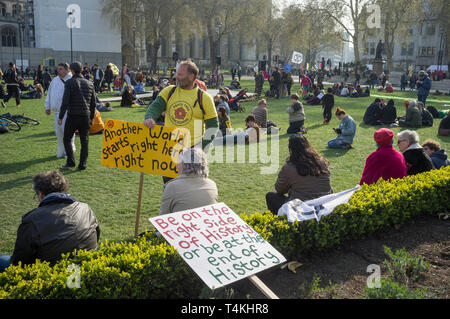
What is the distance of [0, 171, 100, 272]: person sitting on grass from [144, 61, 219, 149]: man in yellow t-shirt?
1.45m

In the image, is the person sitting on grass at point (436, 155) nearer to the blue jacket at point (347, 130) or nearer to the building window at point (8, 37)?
the blue jacket at point (347, 130)

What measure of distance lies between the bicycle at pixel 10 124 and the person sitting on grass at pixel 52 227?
9.55m

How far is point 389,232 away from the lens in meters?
4.80

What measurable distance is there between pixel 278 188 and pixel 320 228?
0.71 metres

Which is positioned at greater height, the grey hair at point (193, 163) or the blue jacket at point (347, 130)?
the grey hair at point (193, 163)

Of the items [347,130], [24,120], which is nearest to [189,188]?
[347,130]

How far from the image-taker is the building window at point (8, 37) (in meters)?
57.0

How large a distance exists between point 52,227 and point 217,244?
125 centimetres

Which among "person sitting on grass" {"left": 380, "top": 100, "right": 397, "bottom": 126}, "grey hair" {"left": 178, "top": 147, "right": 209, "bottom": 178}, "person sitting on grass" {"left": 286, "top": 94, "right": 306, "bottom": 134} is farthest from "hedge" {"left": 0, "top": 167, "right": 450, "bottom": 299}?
"person sitting on grass" {"left": 380, "top": 100, "right": 397, "bottom": 126}

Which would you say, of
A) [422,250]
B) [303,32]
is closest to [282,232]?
[422,250]

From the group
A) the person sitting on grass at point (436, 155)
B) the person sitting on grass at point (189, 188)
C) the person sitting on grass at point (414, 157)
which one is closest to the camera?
the person sitting on grass at point (189, 188)

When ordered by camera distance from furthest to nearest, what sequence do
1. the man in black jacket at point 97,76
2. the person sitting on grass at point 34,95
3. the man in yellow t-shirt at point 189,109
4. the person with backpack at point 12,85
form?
1. the man in black jacket at point 97,76
2. the person sitting on grass at point 34,95
3. the person with backpack at point 12,85
4. the man in yellow t-shirt at point 189,109

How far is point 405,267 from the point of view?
3553mm

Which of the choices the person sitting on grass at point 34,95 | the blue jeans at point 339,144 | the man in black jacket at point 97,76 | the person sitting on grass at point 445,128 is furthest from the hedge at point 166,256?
the man in black jacket at point 97,76
